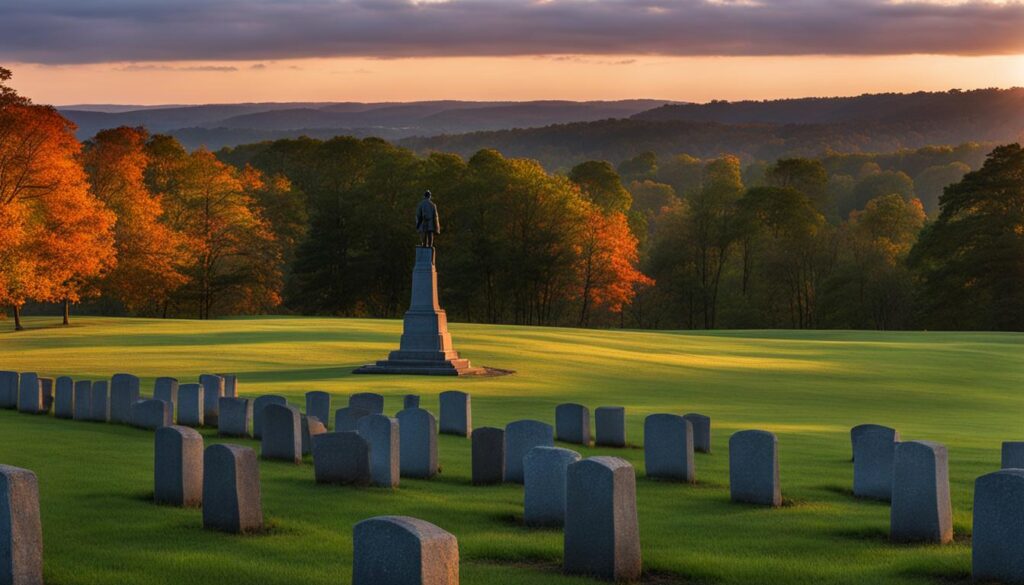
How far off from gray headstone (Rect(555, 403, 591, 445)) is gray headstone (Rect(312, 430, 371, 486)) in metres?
5.45

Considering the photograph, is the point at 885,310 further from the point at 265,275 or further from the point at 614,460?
the point at 614,460

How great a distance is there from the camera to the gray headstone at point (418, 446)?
49.2ft

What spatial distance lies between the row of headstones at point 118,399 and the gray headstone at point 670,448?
7.18 meters

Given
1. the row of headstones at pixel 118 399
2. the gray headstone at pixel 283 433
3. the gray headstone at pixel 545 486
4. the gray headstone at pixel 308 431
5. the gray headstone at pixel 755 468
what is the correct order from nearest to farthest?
the gray headstone at pixel 545 486, the gray headstone at pixel 755 468, the gray headstone at pixel 283 433, the gray headstone at pixel 308 431, the row of headstones at pixel 118 399

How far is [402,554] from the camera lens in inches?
301

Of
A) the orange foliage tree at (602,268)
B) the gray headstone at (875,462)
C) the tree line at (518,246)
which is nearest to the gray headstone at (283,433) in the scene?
the gray headstone at (875,462)

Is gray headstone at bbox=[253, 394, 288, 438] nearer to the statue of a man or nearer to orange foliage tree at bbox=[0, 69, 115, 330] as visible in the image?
the statue of a man

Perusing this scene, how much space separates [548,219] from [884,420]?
55640mm

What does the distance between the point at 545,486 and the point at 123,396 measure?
998 centimetres

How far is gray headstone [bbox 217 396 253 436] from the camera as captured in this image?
61.3ft

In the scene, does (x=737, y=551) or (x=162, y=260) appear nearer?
(x=737, y=551)

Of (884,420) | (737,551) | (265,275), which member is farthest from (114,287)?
(737,551)

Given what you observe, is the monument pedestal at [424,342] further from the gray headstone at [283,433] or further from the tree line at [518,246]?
the tree line at [518,246]

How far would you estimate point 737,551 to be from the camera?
1096cm
